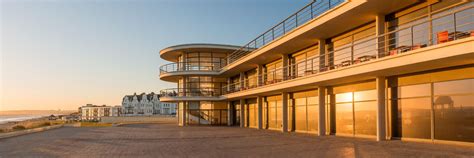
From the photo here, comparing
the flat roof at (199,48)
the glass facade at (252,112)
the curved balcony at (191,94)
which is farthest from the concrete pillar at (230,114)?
the flat roof at (199,48)

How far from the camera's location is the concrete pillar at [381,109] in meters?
16.1

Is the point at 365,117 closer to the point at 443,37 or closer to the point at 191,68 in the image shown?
the point at 443,37

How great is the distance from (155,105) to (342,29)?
123951mm

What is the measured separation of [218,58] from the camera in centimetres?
3791

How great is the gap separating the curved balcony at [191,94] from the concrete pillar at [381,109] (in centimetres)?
2033

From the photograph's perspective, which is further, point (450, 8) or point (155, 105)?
point (155, 105)

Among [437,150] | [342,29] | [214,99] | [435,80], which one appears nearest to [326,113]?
[342,29]

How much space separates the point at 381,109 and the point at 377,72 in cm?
216

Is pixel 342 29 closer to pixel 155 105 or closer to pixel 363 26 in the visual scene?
pixel 363 26

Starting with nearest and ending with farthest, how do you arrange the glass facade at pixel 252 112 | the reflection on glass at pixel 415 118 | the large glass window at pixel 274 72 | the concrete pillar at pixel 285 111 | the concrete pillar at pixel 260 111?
1. the reflection on glass at pixel 415 118
2. the concrete pillar at pixel 285 111
3. the large glass window at pixel 274 72
4. the concrete pillar at pixel 260 111
5. the glass facade at pixel 252 112

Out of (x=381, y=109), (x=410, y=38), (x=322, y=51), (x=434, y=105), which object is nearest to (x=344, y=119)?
(x=381, y=109)

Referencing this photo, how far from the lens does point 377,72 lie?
1480 centimetres

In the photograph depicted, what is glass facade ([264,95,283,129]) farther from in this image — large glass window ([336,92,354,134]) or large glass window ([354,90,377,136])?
large glass window ([354,90,377,136])

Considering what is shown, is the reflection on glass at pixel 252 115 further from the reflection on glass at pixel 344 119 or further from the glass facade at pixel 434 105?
the glass facade at pixel 434 105
